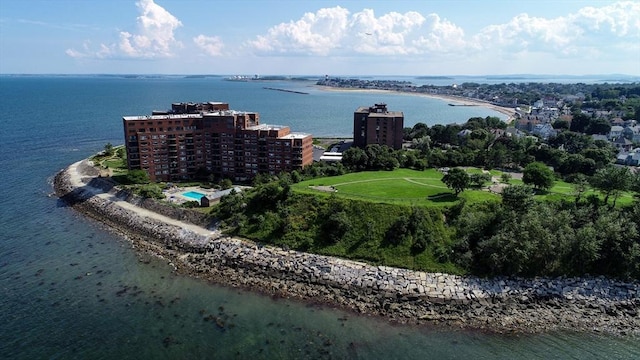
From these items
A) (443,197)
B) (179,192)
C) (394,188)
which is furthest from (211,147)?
(443,197)

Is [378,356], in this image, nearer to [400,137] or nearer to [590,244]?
[590,244]

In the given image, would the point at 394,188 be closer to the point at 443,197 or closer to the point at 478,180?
the point at 443,197

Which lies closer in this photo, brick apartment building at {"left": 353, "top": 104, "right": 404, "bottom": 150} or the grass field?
the grass field

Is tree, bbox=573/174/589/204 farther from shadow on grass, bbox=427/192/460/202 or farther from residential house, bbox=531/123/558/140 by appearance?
residential house, bbox=531/123/558/140

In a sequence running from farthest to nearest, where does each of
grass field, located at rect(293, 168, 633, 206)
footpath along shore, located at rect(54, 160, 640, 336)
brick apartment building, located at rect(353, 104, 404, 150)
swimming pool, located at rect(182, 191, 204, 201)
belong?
brick apartment building, located at rect(353, 104, 404, 150) → swimming pool, located at rect(182, 191, 204, 201) → grass field, located at rect(293, 168, 633, 206) → footpath along shore, located at rect(54, 160, 640, 336)

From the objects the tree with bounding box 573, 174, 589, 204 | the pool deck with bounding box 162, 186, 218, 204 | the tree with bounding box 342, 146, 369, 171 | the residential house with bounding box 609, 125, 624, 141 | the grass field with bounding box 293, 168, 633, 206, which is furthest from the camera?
the residential house with bounding box 609, 125, 624, 141

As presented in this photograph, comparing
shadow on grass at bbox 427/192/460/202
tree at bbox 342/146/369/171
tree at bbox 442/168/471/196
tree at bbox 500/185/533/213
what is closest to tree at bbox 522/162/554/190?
tree at bbox 500/185/533/213
